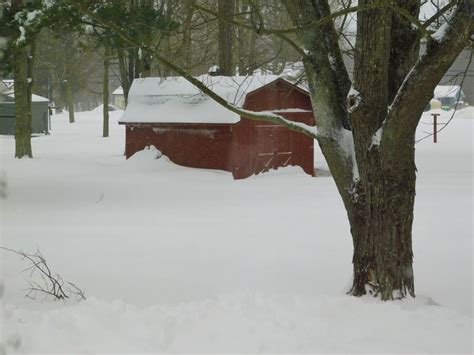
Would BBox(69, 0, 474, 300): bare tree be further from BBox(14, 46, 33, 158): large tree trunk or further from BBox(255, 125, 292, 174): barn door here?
BBox(14, 46, 33, 158): large tree trunk

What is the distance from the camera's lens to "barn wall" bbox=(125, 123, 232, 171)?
1745 cm

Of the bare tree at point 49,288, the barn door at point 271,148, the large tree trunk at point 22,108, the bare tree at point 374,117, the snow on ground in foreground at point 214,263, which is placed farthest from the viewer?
the large tree trunk at point 22,108

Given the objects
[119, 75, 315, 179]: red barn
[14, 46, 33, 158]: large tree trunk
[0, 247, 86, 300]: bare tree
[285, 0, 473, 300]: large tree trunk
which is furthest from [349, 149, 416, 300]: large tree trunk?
[14, 46, 33, 158]: large tree trunk

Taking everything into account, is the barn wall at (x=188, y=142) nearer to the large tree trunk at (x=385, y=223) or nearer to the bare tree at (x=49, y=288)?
the bare tree at (x=49, y=288)

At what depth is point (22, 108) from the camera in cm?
1986

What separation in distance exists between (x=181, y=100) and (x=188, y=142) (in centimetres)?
136

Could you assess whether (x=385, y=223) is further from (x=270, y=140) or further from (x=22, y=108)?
(x=22, y=108)

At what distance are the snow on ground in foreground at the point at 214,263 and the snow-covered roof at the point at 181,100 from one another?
1529 mm

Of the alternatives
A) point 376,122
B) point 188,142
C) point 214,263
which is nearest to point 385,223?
point 376,122

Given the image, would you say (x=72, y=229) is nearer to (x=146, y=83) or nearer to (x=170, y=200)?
(x=170, y=200)

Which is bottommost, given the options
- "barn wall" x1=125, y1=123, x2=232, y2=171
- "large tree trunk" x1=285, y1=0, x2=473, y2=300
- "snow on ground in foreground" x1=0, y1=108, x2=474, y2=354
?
"snow on ground in foreground" x1=0, y1=108, x2=474, y2=354

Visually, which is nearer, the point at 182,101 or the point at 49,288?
the point at 49,288

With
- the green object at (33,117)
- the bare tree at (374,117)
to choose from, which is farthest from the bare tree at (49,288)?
the green object at (33,117)

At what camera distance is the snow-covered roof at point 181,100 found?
1706 cm
